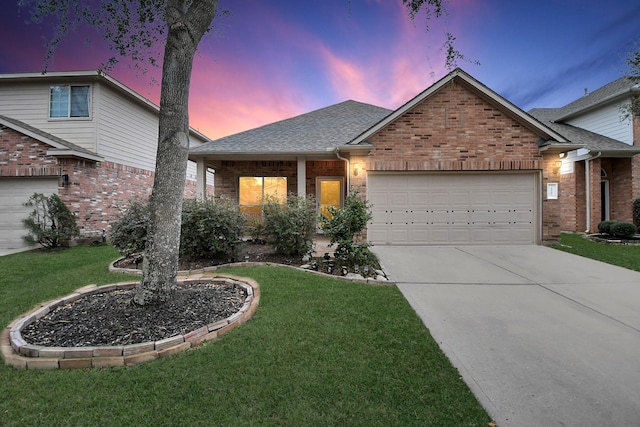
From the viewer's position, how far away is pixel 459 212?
28.3 ft

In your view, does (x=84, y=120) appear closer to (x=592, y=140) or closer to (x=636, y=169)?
(x=592, y=140)

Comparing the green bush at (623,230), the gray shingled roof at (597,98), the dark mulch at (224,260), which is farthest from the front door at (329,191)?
the gray shingled roof at (597,98)

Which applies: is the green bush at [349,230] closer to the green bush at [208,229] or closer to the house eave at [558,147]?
the green bush at [208,229]

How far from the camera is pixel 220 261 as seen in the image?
638 centimetres

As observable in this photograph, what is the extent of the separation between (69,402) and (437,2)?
20.8 feet

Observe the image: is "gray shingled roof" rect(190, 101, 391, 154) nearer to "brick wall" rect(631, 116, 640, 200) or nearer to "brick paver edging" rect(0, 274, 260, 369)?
"brick paver edging" rect(0, 274, 260, 369)

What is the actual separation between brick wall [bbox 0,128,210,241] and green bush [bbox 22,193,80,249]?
0.42 meters

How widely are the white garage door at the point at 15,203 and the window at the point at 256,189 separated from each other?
20.8 ft

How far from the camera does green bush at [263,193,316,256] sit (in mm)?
6449

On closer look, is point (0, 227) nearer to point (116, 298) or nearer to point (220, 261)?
point (220, 261)

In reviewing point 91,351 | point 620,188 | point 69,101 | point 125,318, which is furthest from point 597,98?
point 69,101

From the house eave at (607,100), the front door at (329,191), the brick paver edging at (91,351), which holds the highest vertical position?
the house eave at (607,100)

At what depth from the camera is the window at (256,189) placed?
438 inches

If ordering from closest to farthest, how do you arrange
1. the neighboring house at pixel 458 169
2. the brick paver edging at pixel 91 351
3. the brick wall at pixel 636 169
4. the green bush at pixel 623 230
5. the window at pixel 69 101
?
the brick paver edging at pixel 91 351, the neighboring house at pixel 458 169, the green bush at pixel 623 230, the window at pixel 69 101, the brick wall at pixel 636 169
